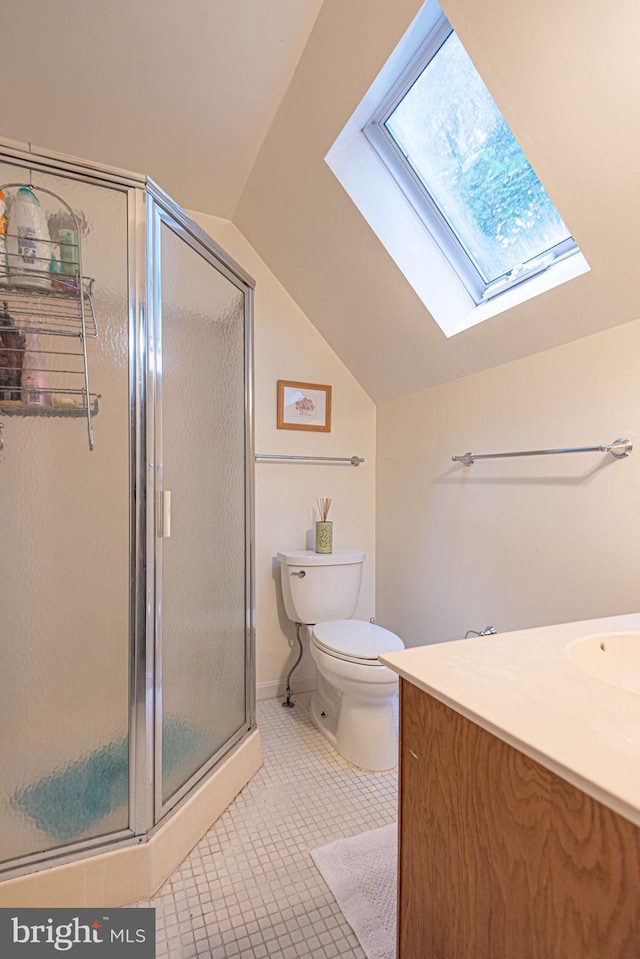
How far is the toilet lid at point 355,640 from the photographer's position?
1.67 meters

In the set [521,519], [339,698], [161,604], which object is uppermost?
[521,519]

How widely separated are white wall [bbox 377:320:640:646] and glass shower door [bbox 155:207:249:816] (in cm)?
90

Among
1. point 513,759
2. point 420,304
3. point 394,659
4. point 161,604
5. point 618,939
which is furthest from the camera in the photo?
point 420,304

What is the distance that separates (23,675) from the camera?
1182mm

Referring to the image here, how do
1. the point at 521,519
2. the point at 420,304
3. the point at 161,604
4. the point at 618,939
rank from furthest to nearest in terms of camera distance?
1. the point at 420,304
2. the point at 521,519
3. the point at 161,604
4. the point at 618,939

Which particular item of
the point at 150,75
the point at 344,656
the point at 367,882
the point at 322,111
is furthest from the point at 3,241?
the point at 367,882

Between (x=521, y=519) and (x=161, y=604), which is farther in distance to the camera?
(x=521, y=519)

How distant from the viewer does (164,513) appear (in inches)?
50.7

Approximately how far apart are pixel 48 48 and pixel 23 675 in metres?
1.76

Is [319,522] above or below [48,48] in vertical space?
below

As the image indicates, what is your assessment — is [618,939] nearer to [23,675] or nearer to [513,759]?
[513,759]

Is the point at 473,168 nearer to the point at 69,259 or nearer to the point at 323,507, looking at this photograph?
the point at 69,259

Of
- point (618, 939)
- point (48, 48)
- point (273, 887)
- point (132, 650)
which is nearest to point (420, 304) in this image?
point (48, 48)

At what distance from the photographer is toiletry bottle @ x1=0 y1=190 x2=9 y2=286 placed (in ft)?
3.84
